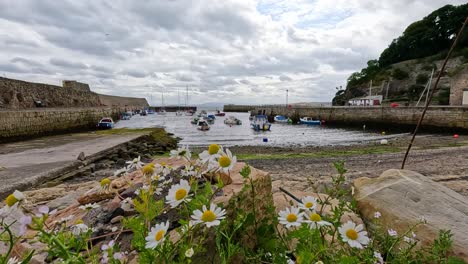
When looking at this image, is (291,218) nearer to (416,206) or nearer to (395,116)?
(416,206)

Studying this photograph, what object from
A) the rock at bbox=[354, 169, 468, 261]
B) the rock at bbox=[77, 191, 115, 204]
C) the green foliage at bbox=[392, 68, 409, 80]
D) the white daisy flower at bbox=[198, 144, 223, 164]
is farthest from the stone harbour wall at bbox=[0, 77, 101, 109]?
the green foliage at bbox=[392, 68, 409, 80]

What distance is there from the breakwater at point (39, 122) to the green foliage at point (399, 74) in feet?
218

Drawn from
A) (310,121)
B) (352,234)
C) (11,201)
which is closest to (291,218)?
(352,234)

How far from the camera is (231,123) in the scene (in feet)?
173

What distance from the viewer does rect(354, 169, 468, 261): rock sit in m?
2.74

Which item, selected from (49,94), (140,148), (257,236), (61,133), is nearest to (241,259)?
(257,236)

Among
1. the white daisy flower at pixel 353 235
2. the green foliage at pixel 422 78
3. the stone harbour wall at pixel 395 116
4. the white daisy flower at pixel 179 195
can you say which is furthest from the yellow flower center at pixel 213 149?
the green foliage at pixel 422 78

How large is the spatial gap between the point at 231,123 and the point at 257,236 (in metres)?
50.9

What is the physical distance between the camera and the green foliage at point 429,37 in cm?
6854

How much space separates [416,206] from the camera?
3.08 metres

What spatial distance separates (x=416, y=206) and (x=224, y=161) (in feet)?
9.19

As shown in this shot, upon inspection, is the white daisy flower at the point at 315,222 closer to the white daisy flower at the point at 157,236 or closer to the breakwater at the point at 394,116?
the white daisy flower at the point at 157,236

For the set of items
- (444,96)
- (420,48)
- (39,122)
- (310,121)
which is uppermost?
(420,48)

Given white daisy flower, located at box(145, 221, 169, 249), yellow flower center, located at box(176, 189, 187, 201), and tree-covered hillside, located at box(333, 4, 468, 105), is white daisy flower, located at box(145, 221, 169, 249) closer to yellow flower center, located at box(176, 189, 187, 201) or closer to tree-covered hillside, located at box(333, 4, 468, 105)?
yellow flower center, located at box(176, 189, 187, 201)
